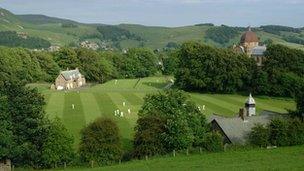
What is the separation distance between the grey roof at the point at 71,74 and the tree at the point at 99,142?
79781 mm

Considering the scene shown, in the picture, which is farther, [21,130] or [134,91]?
[134,91]

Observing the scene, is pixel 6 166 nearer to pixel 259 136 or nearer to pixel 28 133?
pixel 28 133

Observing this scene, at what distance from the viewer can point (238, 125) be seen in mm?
50469

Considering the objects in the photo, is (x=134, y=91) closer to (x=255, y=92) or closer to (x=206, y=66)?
(x=206, y=66)

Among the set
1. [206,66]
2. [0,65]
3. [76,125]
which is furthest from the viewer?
[0,65]

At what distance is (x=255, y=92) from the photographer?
96625 mm

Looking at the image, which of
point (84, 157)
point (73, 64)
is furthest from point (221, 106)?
point (73, 64)

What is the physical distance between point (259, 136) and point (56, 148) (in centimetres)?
1798

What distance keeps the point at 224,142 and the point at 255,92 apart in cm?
4923

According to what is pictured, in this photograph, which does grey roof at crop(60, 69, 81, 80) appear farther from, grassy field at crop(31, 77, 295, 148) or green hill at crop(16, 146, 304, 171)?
green hill at crop(16, 146, 304, 171)

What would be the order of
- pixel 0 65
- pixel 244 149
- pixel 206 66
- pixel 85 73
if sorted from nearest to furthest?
pixel 244 149 < pixel 206 66 < pixel 0 65 < pixel 85 73

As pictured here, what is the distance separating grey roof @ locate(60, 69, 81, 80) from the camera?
403ft

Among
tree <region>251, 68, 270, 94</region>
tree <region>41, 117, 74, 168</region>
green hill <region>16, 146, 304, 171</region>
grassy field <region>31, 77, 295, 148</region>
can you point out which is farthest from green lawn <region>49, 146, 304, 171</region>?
tree <region>251, 68, 270, 94</region>

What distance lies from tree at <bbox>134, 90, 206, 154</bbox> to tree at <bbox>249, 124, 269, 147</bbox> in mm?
4507
